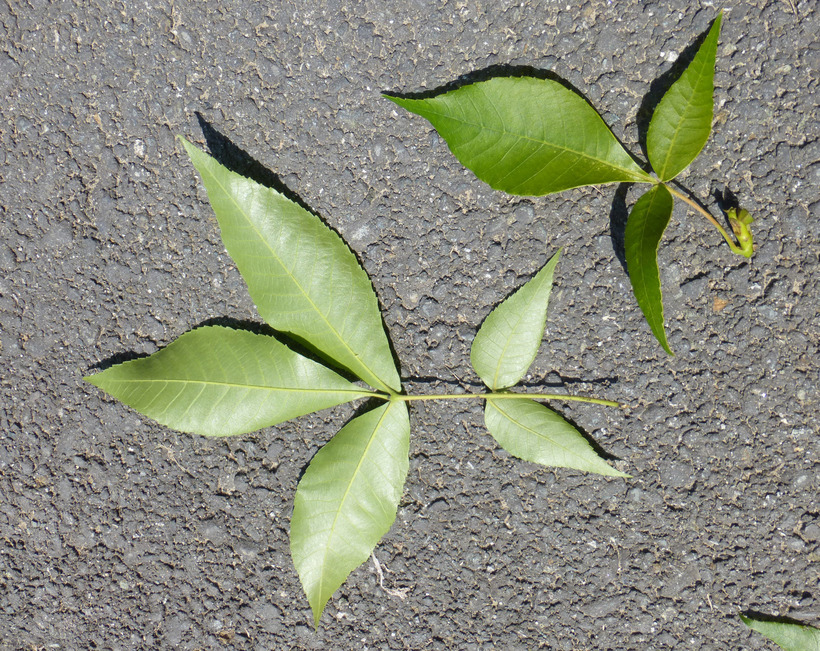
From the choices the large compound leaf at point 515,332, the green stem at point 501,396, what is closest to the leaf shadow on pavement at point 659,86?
the large compound leaf at point 515,332

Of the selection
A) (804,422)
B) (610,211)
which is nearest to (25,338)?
(610,211)

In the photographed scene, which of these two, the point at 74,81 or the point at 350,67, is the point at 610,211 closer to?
the point at 350,67

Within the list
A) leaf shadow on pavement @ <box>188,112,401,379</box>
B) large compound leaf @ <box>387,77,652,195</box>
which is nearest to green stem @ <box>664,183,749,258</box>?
large compound leaf @ <box>387,77,652,195</box>

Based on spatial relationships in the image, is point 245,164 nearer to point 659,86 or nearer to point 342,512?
point 342,512

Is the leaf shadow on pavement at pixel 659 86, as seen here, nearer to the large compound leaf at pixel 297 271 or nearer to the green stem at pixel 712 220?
the green stem at pixel 712 220

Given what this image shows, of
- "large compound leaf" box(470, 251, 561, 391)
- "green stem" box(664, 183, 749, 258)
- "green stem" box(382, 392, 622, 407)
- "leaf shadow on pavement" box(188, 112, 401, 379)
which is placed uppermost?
"leaf shadow on pavement" box(188, 112, 401, 379)

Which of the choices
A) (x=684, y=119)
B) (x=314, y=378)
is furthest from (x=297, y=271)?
(x=684, y=119)

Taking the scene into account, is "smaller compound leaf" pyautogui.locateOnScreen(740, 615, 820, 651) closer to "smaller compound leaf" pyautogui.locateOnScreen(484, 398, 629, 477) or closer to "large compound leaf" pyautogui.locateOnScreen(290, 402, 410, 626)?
"smaller compound leaf" pyautogui.locateOnScreen(484, 398, 629, 477)
